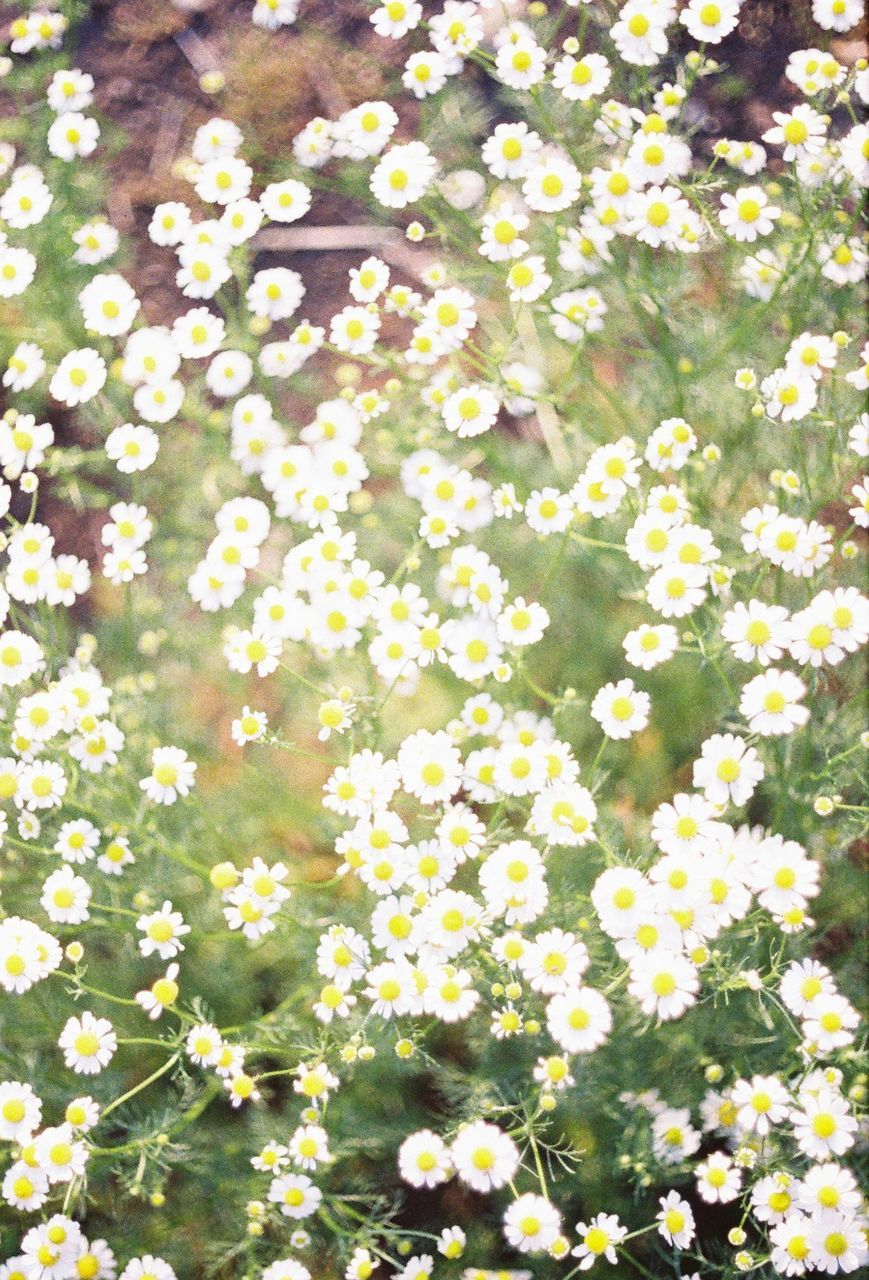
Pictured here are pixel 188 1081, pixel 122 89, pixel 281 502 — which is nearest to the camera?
pixel 188 1081

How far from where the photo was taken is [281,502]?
2.83 m

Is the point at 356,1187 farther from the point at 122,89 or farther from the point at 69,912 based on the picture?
the point at 122,89

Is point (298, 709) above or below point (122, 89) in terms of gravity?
below

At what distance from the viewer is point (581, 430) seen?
120 inches

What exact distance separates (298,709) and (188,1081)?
40.8 inches

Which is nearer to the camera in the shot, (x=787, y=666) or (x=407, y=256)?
(x=787, y=666)

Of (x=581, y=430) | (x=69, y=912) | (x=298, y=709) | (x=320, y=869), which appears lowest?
(x=320, y=869)

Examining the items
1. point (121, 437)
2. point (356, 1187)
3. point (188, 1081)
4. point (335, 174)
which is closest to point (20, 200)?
point (121, 437)

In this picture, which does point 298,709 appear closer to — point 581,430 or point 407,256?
point 581,430

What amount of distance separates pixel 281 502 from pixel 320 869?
941 mm

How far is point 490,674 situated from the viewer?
2.82 m

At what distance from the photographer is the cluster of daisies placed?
7.46ft

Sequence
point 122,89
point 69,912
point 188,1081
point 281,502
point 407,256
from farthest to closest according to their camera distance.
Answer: point 122,89 < point 407,256 < point 281,502 < point 69,912 < point 188,1081

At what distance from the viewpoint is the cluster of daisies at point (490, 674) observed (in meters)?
2.27
